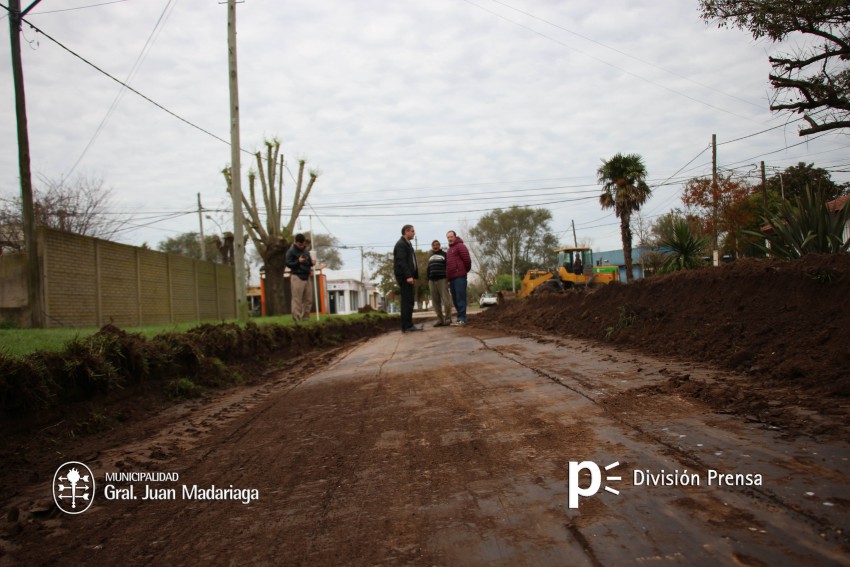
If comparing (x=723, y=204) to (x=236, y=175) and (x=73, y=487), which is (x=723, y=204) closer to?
(x=236, y=175)

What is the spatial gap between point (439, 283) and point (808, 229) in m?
7.33

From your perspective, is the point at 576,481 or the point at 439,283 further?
the point at 439,283

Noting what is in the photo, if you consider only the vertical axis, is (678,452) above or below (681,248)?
below

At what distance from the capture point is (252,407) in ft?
18.5

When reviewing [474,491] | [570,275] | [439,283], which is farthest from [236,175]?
[570,275]

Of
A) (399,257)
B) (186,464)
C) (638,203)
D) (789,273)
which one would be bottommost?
(186,464)

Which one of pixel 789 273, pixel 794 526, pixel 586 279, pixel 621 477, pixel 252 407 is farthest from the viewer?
pixel 586 279

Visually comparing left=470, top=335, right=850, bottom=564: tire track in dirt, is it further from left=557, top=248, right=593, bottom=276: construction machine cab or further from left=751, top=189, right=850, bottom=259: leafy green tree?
left=557, top=248, right=593, bottom=276: construction machine cab

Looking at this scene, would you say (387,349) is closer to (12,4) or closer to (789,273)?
(789,273)

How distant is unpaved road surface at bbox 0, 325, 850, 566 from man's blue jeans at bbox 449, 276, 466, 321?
8375mm

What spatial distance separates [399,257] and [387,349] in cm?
353

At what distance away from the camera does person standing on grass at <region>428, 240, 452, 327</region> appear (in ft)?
43.6

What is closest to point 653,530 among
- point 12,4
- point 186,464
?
point 186,464

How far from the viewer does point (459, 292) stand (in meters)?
13.3
